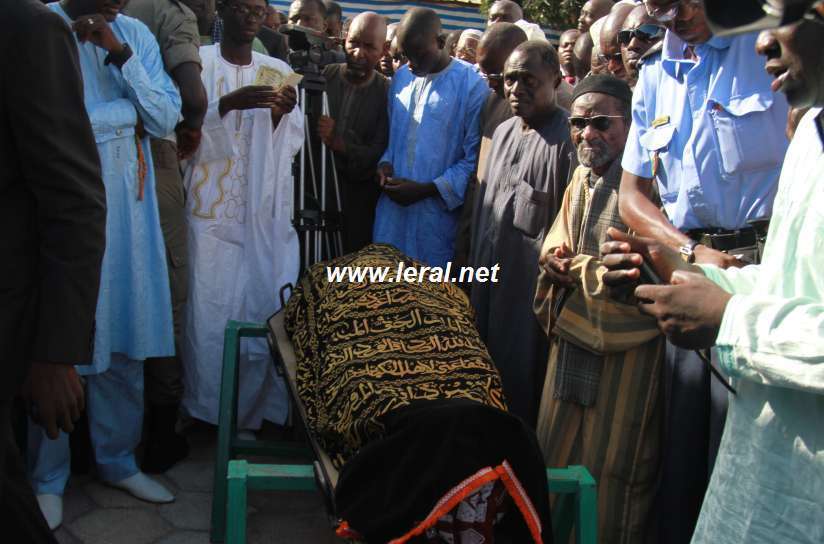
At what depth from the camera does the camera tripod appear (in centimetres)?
468

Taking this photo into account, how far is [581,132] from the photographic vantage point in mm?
3443

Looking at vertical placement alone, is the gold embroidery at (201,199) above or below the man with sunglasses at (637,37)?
below

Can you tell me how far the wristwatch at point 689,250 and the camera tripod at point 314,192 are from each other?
2310 mm

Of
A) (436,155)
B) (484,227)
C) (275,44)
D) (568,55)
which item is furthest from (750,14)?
(568,55)

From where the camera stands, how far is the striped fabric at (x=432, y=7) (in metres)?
10.9

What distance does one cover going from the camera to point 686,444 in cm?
295

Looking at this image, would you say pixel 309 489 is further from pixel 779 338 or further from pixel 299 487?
pixel 779 338

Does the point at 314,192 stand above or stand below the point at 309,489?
above

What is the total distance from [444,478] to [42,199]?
117cm

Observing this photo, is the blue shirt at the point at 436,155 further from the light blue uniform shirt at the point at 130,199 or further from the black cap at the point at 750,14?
the black cap at the point at 750,14

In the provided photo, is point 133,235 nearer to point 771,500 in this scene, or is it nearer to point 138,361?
point 138,361

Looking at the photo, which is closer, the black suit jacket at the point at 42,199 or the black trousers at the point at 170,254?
the black suit jacket at the point at 42,199

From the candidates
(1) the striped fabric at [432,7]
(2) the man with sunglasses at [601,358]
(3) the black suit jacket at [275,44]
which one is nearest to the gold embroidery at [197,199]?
(3) the black suit jacket at [275,44]

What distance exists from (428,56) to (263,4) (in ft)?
3.43
